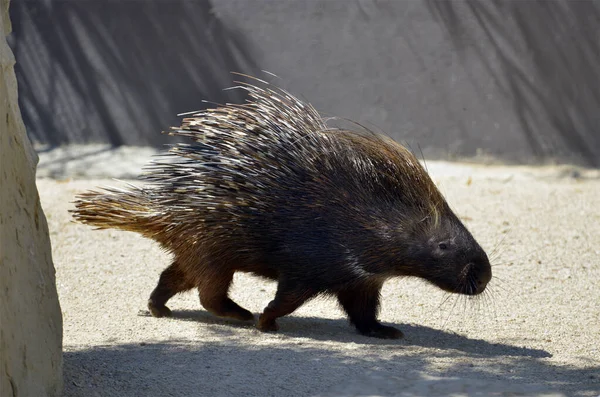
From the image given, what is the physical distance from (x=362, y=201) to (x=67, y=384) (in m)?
1.82

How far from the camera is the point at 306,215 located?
4.55 metres

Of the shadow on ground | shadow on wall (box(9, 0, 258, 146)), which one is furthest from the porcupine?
shadow on wall (box(9, 0, 258, 146))

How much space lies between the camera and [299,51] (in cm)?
1098

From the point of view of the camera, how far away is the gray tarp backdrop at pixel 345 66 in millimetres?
10195

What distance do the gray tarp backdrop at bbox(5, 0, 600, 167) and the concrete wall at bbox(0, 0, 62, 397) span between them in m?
7.30

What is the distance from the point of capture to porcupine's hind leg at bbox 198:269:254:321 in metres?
4.84

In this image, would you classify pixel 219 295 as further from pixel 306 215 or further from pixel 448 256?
pixel 448 256

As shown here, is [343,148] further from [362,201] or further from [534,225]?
[534,225]

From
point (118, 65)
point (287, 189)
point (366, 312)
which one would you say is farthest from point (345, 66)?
point (287, 189)

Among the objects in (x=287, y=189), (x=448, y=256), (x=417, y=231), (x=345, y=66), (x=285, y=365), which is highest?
(x=345, y=66)

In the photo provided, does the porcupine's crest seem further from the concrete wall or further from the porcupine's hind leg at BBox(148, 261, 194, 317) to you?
the concrete wall

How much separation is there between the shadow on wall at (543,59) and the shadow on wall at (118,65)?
9.60ft

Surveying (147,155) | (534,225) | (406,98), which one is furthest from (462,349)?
(147,155)

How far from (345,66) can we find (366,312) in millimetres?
6445
